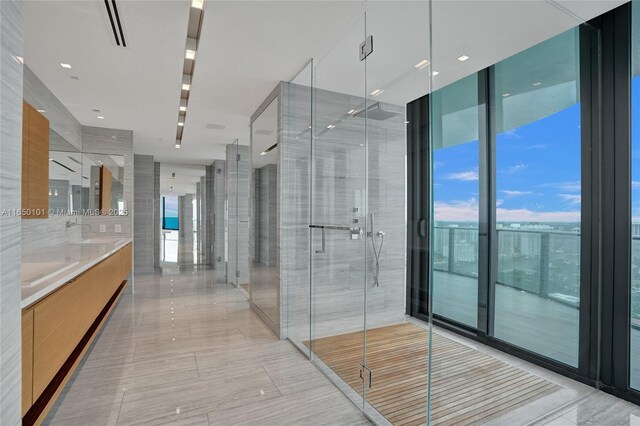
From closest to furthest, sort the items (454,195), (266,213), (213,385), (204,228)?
(454,195) → (213,385) → (266,213) → (204,228)

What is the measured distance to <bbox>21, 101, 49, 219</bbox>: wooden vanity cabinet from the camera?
2.15 metres

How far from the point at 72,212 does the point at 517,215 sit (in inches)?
198

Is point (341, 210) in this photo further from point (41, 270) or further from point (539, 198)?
point (41, 270)

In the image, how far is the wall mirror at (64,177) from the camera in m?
3.87

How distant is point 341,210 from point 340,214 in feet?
0.12

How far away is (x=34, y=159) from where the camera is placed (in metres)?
2.28

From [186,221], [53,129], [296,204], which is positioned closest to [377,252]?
[296,204]

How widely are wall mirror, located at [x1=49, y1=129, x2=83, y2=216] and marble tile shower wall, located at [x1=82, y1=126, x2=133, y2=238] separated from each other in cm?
45

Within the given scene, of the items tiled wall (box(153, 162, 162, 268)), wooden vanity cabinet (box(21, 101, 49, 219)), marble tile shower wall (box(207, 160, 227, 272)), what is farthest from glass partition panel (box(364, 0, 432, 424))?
tiled wall (box(153, 162, 162, 268))

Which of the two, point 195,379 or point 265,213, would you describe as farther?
point 265,213

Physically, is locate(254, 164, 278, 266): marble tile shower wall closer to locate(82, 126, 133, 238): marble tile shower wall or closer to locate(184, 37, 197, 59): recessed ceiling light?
locate(184, 37, 197, 59): recessed ceiling light

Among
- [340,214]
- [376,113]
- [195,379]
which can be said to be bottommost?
[195,379]

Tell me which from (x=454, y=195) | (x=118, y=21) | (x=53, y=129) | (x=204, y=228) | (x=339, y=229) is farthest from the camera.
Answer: (x=204, y=228)

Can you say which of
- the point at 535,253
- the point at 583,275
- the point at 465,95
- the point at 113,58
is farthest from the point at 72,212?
the point at 583,275
